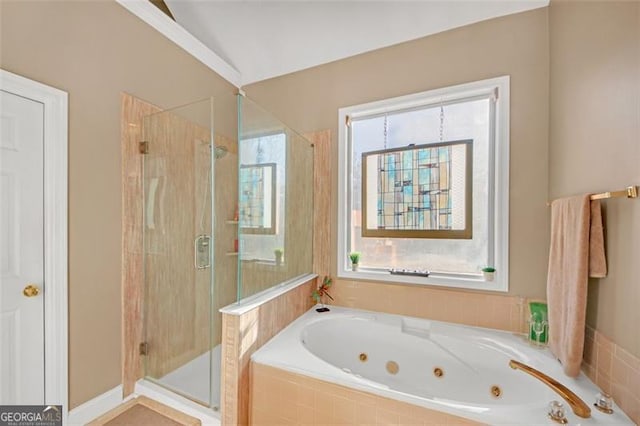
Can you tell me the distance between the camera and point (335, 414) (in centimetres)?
128

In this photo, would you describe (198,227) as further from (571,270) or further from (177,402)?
(571,270)

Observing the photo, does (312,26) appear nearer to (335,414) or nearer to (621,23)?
(621,23)

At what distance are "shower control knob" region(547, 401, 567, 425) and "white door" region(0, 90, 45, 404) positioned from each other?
246cm

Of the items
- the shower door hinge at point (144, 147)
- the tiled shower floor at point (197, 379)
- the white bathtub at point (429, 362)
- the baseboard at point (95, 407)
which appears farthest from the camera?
the shower door hinge at point (144, 147)

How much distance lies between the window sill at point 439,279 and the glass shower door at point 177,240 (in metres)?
1.16

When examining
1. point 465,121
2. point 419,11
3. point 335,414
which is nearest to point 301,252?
point 335,414

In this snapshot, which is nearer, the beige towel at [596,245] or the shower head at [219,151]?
the beige towel at [596,245]

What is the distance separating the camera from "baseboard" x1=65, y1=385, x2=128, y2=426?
1.58 meters

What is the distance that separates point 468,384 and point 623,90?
5.71 ft

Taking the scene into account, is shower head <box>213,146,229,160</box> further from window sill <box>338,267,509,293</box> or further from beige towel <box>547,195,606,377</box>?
beige towel <box>547,195,606,377</box>

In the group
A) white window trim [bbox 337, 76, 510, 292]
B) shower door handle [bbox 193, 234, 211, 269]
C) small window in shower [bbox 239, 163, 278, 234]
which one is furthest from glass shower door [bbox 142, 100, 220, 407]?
white window trim [bbox 337, 76, 510, 292]

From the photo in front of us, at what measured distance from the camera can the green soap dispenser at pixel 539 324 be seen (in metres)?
1.68

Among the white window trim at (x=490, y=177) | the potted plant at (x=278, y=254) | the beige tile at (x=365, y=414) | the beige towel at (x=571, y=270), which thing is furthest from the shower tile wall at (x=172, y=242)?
the beige towel at (x=571, y=270)

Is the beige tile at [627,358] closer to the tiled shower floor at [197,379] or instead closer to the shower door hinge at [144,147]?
the tiled shower floor at [197,379]
